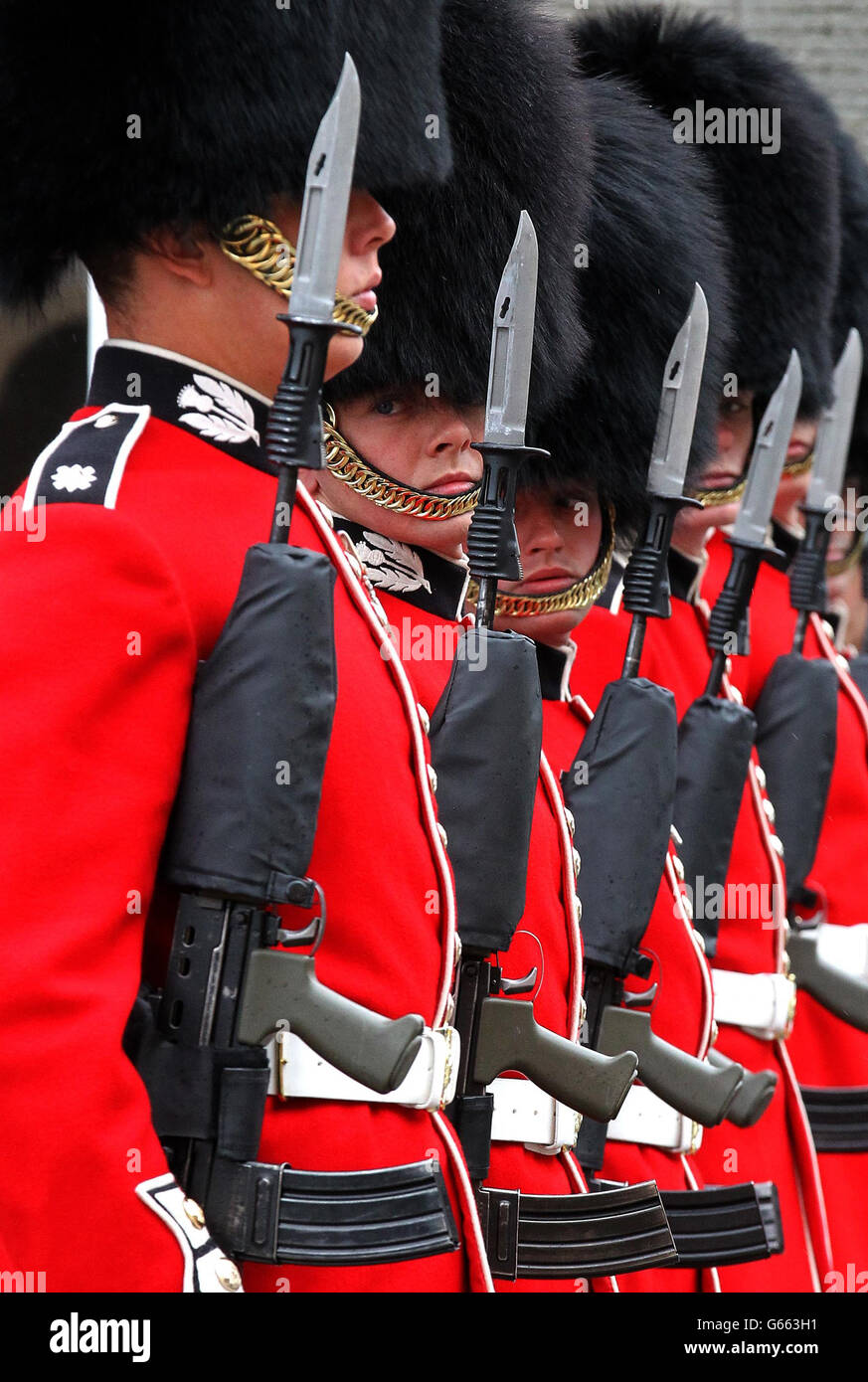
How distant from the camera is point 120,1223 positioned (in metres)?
1.75

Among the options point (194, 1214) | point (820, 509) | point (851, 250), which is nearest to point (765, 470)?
point (820, 509)

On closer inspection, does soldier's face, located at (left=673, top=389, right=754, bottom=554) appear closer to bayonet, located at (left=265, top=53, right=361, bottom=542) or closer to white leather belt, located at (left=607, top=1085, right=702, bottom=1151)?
white leather belt, located at (left=607, top=1085, right=702, bottom=1151)

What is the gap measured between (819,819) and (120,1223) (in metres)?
2.54

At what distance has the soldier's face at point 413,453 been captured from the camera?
8.88 feet

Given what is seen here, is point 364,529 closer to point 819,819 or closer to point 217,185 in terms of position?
point 217,185

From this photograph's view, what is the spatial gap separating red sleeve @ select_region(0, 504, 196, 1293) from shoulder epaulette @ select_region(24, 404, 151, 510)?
0.15ft

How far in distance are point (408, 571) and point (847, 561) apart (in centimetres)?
314

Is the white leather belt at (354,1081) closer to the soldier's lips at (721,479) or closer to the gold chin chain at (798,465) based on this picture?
the soldier's lips at (721,479)

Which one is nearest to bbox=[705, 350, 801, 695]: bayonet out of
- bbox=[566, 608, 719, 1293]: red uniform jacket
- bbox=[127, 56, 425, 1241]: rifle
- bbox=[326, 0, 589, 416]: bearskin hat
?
bbox=[566, 608, 719, 1293]: red uniform jacket

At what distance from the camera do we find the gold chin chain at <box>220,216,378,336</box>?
6.75ft

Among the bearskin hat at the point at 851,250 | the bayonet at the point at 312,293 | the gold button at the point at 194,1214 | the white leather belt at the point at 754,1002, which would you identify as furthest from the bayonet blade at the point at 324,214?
the bearskin hat at the point at 851,250

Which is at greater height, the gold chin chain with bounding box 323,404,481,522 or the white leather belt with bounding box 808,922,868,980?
the gold chin chain with bounding box 323,404,481,522

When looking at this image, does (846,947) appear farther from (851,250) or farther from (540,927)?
(851,250)

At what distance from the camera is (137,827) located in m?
1.82
